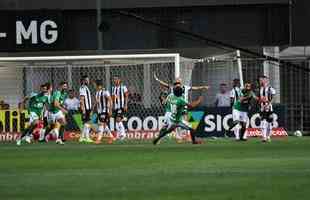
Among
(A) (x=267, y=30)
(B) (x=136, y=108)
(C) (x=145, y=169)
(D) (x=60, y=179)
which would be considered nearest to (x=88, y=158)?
(C) (x=145, y=169)

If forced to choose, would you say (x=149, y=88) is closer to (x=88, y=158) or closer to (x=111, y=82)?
(x=111, y=82)

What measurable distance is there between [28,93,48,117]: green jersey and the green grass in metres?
4.84

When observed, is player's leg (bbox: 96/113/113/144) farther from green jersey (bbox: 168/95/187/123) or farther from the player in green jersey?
green jersey (bbox: 168/95/187/123)

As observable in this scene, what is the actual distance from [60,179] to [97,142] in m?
14.0

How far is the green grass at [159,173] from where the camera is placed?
1302 centimetres

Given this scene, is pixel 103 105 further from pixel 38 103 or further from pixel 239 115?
pixel 239 115

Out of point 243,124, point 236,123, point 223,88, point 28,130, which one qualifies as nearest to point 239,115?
point 236,123

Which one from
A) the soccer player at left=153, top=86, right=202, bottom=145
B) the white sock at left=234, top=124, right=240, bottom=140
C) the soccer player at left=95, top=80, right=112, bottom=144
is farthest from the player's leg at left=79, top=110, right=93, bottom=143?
the white sock at left=234, top=124, right=240, bottom=140

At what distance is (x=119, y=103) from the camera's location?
31328mm

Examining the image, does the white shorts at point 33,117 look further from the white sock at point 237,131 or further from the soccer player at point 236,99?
the white sock at point 237,131

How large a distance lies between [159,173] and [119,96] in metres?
15.3

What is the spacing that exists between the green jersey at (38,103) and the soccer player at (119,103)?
2.75 m

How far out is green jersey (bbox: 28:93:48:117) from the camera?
29172 millimetres

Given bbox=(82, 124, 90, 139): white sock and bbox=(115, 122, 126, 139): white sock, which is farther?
bbox=(115, 122, 126, 139): white sock
